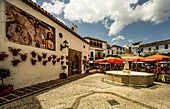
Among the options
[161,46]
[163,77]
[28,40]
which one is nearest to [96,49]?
[163,77]

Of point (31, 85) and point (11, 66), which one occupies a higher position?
point (11, 66)

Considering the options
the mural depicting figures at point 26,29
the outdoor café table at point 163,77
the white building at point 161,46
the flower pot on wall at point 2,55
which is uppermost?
the white building at point 161,46

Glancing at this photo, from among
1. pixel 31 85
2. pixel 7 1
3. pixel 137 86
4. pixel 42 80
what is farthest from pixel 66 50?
pixel 137 86

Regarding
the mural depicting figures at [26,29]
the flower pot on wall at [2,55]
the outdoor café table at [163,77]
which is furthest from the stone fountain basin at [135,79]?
the flower pot on wall at [2,55]

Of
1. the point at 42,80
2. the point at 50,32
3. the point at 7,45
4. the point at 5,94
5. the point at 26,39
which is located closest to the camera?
the point at 5,94

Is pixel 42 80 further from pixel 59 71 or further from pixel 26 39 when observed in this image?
pixel 26 39

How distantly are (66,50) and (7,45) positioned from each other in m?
5.68

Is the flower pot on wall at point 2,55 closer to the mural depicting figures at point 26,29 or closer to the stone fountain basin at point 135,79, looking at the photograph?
the mural depicting figures at point 26,29

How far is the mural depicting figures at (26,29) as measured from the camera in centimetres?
450

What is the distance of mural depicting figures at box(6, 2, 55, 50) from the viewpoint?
4.50 meters

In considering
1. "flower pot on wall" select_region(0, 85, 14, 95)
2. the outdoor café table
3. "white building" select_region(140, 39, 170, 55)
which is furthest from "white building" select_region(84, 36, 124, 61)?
"flower pot on wall" select_region(0, 85, 14, 95)

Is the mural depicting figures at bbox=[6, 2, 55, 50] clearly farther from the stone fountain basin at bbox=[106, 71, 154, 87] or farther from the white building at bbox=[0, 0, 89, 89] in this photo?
the stone fountain basin at bbox=[106, 71, 154, 87]

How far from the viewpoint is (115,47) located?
39.2 m

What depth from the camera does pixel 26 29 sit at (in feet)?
17.4
